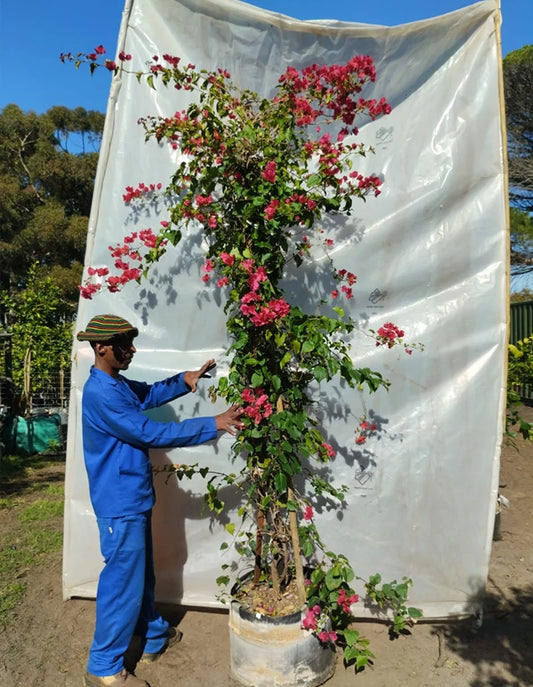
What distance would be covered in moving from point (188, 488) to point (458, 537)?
1.50 m

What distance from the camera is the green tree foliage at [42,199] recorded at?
56.9ft

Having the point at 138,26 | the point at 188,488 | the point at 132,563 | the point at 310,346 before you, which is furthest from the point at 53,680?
the point at 138,26

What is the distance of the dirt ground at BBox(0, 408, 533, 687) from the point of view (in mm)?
2697

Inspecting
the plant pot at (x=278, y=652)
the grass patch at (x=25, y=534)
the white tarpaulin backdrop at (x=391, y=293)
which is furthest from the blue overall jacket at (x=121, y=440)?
the grass patch at (x=25, y=534)

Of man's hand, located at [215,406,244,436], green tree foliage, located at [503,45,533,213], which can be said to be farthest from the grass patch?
green tree foliage, located at [503,45,533,213]

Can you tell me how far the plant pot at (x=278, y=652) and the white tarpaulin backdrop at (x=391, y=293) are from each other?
2.10 feet

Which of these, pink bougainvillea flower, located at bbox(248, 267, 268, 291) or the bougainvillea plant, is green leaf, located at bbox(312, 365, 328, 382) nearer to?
the bougainvillea plant

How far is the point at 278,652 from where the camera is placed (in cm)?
256

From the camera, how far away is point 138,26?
10.6 feet

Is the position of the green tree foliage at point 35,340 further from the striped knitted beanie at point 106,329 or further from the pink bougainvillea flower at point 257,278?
the pink bougainvillea flower at point 257,278

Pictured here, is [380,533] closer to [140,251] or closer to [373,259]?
[373,259]

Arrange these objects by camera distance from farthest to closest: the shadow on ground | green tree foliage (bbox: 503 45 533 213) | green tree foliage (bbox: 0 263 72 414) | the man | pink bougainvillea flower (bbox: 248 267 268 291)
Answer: green tree foliage (bbox: 503 45 533 213), green tree foliage (bbox: 0 263 72 414), the shadow on ground, the man, pink bougainvillea flower (bbox: 248 267 268 291)

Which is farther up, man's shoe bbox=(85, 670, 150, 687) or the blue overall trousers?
the blue overall trousers

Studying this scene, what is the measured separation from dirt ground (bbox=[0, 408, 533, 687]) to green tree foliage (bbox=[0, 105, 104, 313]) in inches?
574
